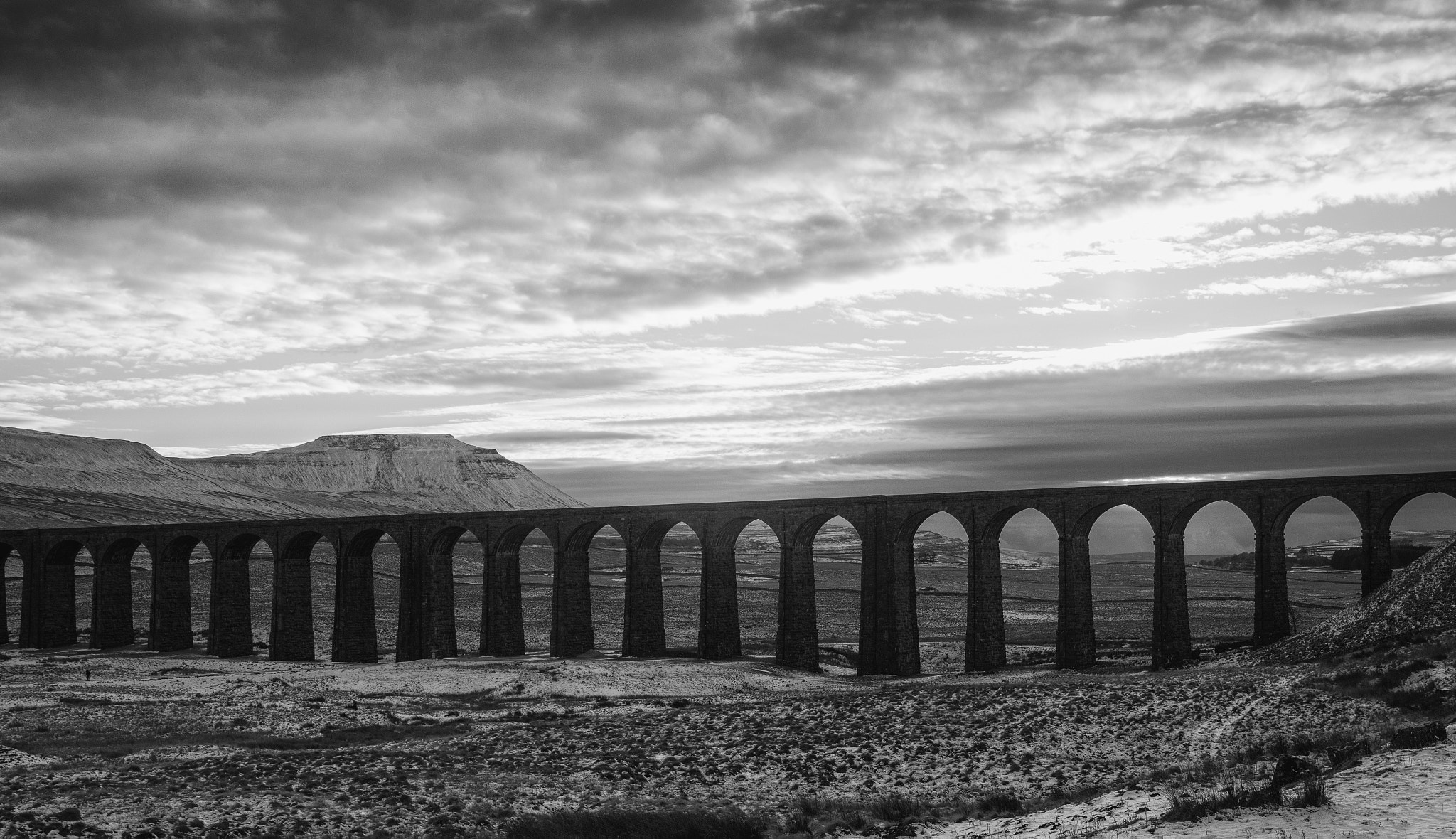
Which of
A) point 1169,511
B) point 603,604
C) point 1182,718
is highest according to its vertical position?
point 1169,511

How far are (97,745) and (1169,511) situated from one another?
3647 centimetres

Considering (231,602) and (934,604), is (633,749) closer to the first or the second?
(231,602)

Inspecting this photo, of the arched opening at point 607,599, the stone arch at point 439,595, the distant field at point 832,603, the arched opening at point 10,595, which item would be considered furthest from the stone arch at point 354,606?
the arched opening at point 10,595

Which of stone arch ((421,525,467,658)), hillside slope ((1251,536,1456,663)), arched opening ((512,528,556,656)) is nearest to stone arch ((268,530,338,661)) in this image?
stone arch ((421,525,467,658))

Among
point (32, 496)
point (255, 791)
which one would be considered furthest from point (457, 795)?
point (32, 496)

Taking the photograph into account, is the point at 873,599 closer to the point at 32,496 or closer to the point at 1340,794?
the point at 1340,794

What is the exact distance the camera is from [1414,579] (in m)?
35.9

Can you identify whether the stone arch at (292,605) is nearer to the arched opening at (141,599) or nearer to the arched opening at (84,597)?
the arched opening at (141,599)

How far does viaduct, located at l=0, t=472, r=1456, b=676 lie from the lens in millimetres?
40844

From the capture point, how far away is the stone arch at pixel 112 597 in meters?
67.6

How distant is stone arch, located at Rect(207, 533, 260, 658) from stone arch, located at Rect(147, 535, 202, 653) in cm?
285

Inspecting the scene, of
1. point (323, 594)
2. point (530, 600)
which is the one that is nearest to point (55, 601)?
point (323, 594)

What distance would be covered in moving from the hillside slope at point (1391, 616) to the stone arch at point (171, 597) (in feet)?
194

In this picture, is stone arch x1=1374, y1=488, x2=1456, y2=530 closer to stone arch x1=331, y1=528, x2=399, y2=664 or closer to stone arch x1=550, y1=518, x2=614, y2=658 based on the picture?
stone arch x1=550, y1=518, x2=614, y2=658
